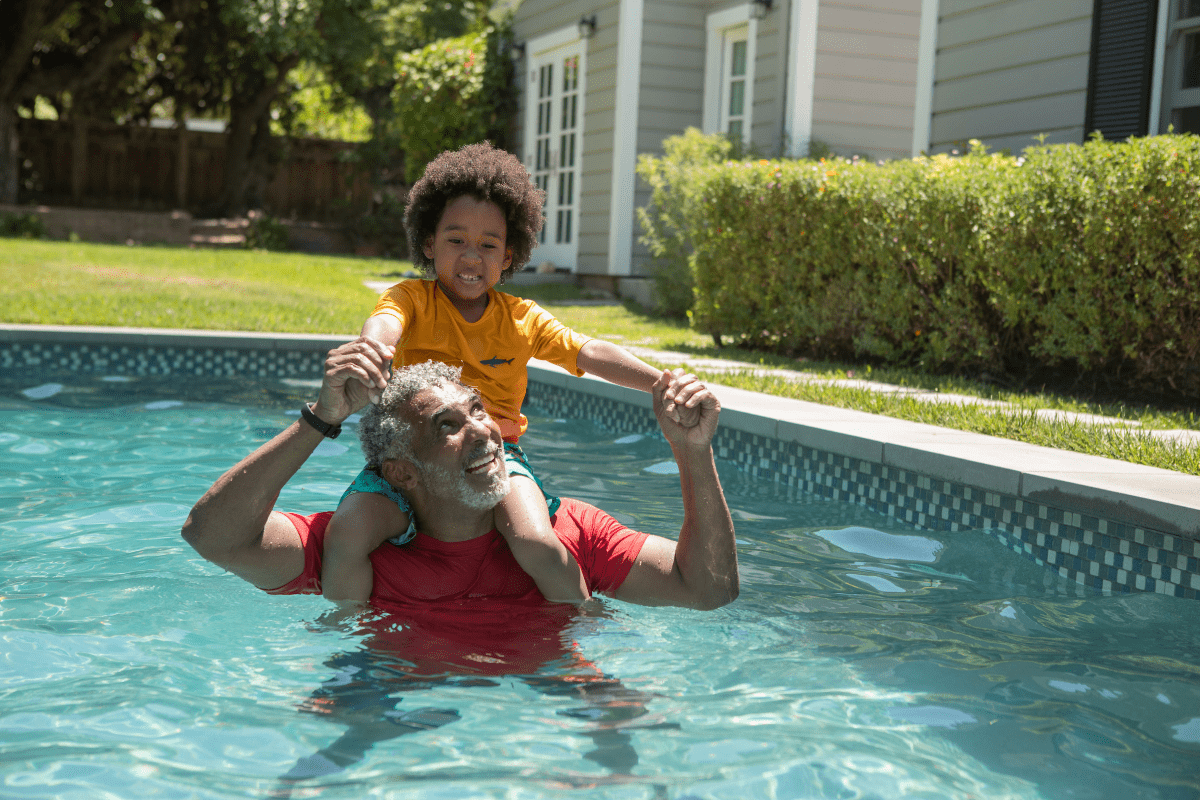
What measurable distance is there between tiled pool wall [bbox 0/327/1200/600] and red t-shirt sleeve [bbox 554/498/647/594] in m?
1.70

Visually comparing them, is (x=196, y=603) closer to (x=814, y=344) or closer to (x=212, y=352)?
(x=212, y=352)

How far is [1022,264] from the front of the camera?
21.0ft

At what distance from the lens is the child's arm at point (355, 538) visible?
2.68 m

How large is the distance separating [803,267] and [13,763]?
6.76 meters

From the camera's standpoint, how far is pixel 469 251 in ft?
10.6

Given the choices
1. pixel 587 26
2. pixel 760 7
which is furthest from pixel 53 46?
pixel 760 7

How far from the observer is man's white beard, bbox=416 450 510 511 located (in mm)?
2664

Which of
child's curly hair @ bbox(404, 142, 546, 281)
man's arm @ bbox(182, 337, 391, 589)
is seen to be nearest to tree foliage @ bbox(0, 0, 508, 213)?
child's curly hair @ bbox(404, 142, 546, 281)

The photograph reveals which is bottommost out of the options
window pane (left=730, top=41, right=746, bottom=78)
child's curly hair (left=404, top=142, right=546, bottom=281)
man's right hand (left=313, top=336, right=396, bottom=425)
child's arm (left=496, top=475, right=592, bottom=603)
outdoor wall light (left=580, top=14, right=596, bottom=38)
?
child's arm (left=496, top=475, right=592, bottom=603)

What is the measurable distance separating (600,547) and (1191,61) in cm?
611

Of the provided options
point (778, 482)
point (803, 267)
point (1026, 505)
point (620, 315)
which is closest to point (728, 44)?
point (620, 315)

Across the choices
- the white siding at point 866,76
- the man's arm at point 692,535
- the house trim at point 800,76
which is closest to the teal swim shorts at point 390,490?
the man's arm at point 692,535

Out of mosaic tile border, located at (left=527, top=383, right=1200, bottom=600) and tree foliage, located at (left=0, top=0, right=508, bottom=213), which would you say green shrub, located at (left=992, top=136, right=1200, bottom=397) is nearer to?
mosaic tile border, located at (left=527, top=383, right=1200, bottom=600)

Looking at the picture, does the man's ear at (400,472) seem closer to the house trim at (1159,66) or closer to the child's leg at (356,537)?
the child's leg at (356,537)
